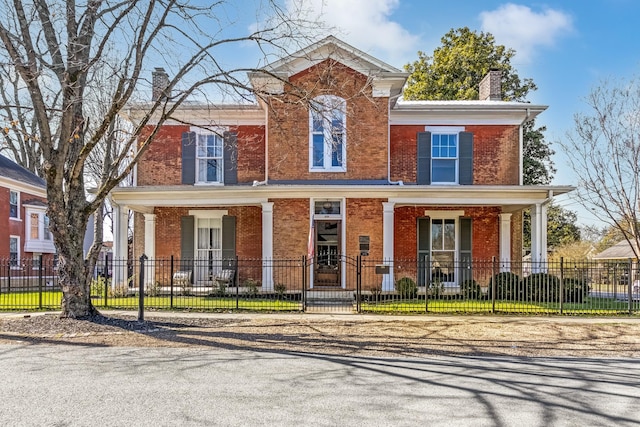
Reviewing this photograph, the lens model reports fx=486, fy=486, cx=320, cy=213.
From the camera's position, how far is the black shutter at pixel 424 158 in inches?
731

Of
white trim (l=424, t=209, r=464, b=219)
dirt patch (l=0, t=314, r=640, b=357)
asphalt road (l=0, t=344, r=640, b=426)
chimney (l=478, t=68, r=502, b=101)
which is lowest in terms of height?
dirt patch (l=0, t=314, r=640, b=357)

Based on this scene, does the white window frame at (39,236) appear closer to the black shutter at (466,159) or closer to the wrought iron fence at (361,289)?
the wrought iron fence at (361,289)

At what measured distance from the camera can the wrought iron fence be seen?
13.7m

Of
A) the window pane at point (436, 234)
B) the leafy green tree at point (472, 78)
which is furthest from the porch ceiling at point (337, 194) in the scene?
the leafy green tree at point (472, 78)

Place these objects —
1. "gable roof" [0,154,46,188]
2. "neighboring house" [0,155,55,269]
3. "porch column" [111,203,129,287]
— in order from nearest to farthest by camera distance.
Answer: "porch column" [111,203,129,287], "neighboring house" [0,155,55,269], "gable roof" [0,154,46,188]

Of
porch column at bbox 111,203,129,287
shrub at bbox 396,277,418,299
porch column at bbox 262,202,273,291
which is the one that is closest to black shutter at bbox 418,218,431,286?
shrub at bbox 396,277,418,299

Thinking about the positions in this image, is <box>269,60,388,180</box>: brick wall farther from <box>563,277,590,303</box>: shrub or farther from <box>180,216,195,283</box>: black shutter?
<box>563,277,590,303</box>: shrub

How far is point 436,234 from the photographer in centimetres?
1906

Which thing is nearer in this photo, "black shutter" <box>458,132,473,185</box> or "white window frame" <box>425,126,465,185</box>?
"black shutter" <box>458,132,473,185</box>

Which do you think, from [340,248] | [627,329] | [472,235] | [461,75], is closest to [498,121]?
[472,235]

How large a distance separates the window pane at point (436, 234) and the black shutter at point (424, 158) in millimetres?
1766

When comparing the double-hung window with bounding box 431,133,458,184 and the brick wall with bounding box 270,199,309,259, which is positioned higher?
the double-hung window with bounding box 431,133,458,184

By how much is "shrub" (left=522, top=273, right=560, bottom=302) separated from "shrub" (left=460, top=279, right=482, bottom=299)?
139cm

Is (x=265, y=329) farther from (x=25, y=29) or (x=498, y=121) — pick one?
(x=498, y=121)
